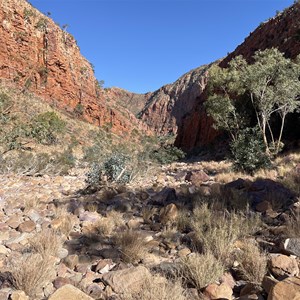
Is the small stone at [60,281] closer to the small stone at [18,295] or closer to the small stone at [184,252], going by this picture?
the small stone at [18,295]

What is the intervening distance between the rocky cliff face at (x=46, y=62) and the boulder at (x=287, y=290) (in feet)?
154

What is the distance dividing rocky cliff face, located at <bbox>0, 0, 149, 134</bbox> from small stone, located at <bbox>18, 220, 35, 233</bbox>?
43982 millimetres

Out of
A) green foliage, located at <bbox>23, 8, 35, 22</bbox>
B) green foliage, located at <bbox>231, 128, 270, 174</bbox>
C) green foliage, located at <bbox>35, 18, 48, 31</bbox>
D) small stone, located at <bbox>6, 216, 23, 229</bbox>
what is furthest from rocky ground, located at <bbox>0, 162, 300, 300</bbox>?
green foliage, located at <bbox>35, 18, 48, 31</bbox>

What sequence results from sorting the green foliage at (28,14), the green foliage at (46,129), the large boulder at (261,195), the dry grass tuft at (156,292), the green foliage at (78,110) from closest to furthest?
the dry grass tuft at (156,292)
the large boulder at (261,195)
the green foliage at (46,129)
the green foliage at (28,14)
the green foliage at (78,110)

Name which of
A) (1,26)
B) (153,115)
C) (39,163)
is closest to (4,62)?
(1,26)

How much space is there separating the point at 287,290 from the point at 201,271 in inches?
31.7

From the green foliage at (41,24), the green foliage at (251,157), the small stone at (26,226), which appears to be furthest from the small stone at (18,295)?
the green foliage at (41,24)

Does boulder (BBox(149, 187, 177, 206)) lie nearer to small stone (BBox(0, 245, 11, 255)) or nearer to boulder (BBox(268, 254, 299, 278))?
small stone (BBox(0, 245, 11, 255))

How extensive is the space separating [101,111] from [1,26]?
890 inches

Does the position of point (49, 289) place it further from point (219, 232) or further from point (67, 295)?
point (219, 232)

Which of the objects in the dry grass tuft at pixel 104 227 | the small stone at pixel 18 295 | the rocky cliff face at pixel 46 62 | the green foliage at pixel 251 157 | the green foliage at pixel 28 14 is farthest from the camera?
the green foliage at pixel 28 14

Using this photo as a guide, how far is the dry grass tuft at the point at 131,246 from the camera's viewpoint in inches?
130

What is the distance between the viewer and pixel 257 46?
43250 mm

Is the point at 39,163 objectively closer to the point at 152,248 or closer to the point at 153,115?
the point at 152,248
